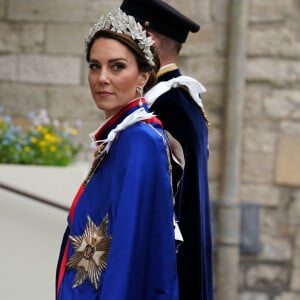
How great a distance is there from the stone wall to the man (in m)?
2.42

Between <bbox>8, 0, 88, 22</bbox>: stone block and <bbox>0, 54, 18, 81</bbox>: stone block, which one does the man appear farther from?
<bbox>0, 54, 18, 81</bbox>: stone block

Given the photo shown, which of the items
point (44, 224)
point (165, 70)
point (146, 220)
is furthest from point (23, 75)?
point (146, 220)

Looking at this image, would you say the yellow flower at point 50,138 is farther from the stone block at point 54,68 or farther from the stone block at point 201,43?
the stone block at point 201,43

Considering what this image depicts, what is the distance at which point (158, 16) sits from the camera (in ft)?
10.2

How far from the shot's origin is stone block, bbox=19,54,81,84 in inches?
219

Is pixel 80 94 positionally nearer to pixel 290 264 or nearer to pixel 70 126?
pixel 70 126

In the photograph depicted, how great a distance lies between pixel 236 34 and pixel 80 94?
1.08 metres

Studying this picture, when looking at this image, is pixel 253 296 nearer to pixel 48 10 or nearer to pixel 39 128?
pixel 39 128

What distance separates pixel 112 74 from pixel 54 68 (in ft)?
10.7

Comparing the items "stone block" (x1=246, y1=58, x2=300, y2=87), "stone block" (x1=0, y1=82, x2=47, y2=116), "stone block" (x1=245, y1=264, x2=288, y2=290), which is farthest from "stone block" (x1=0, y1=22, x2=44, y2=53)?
"stone block" (x1=245, y1=264, x2=288, y2=290)

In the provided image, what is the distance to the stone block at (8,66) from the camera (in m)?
5.59

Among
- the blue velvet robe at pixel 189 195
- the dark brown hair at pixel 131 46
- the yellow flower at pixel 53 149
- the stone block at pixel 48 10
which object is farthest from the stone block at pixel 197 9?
the dark brown hair at pixel 131 46

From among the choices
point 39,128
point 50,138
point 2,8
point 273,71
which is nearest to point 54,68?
point 2,8

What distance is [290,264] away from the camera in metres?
5.62
